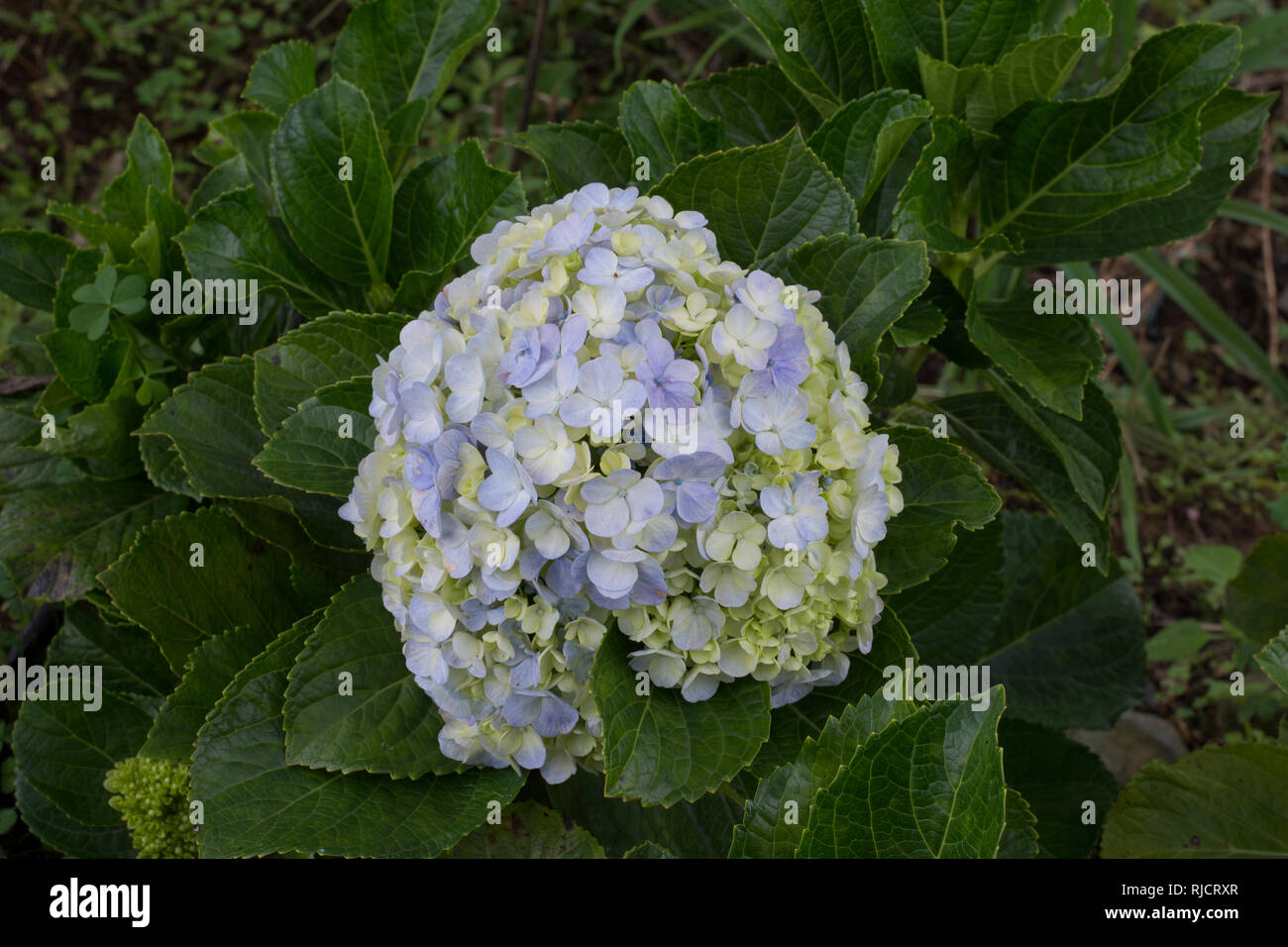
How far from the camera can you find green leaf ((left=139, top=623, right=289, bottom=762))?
1518 millimetres

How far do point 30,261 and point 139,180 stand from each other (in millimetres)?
233

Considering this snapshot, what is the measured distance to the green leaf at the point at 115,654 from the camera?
190cm

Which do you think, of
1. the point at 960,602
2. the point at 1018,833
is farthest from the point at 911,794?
the point at 960,602

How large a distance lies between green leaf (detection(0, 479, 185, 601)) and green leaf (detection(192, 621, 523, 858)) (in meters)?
0.51

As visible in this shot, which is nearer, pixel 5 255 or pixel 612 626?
pixel 612 626

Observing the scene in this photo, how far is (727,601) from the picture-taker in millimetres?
1195

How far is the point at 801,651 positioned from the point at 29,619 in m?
1.82

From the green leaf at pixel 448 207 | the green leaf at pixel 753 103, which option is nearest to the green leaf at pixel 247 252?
the green leaf at pixel 448 207

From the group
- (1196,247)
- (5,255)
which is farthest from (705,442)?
(1196,247)

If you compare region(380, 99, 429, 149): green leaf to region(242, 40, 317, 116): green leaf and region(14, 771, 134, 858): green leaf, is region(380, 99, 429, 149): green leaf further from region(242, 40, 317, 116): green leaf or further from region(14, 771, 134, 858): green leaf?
region(14, 771, 134, 858): green leaf

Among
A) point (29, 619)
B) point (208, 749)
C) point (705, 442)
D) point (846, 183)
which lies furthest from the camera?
point (29, 619)

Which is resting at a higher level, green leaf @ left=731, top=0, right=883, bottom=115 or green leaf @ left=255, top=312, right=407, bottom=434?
green leaf @ left=731, top=0, right=883, bottom=115

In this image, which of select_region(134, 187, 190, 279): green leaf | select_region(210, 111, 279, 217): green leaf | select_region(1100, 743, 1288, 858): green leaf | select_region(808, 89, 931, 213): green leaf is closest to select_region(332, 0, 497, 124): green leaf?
select_region(210, 111, 279, 217): green leaf

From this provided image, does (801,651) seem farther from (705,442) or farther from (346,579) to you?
(346,579)
